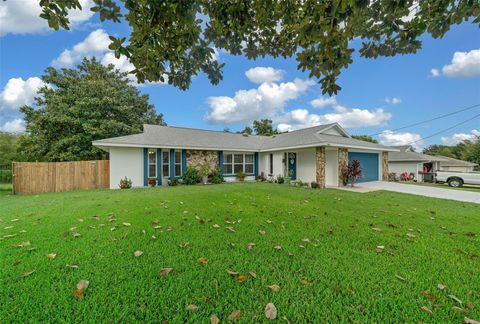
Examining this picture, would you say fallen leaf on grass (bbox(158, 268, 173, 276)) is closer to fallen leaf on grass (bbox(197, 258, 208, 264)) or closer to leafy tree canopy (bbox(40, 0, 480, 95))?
fallen leaf on grass (bbox(197, 258, 208, 264))

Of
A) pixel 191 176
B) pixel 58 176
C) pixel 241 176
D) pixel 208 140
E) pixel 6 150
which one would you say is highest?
pixel 208 140

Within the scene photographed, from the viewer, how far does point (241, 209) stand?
5930mm

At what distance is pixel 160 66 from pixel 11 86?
16.6 meters

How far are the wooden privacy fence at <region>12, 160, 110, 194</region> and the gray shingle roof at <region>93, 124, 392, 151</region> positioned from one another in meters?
1.75

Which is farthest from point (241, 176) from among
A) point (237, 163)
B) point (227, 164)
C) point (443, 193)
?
point (443, 193)

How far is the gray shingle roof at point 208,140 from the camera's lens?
1299cm

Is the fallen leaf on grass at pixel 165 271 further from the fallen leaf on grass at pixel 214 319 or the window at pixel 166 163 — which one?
the window at pixel 166 163

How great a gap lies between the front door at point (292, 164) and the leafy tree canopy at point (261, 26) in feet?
41.6

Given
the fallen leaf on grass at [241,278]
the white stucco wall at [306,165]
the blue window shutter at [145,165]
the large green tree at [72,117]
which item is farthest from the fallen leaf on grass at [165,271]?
the large green tree at [72,117]

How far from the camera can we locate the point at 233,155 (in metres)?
16.9

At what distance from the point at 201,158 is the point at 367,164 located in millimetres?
13078

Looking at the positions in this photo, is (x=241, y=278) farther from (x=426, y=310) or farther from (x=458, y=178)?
(x=458, y=178)

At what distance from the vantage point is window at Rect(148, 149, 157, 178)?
13.6m

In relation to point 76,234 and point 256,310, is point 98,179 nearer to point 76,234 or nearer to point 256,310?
point 76,234
